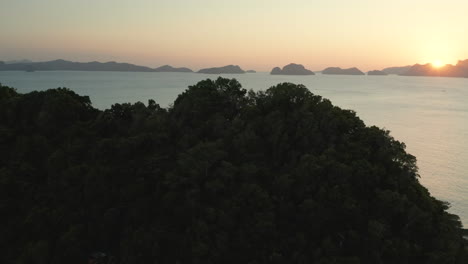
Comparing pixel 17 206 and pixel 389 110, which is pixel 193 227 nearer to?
pixel 17 206

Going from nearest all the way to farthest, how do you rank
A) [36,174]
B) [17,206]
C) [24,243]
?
[24,243], [17,206], [36,174]

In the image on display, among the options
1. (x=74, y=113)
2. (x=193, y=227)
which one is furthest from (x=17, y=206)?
(x=193, y=227)

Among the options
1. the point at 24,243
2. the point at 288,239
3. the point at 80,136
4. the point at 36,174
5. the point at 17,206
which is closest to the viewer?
the point at 288,239

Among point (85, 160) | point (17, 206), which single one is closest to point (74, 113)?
point (85, 160)

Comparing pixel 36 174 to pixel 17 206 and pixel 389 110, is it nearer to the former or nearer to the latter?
pixel 17 206

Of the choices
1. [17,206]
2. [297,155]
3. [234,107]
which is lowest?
[17,206]

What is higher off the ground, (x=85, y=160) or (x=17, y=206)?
(x=85, y=160)

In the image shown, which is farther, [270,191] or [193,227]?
[270,191]
